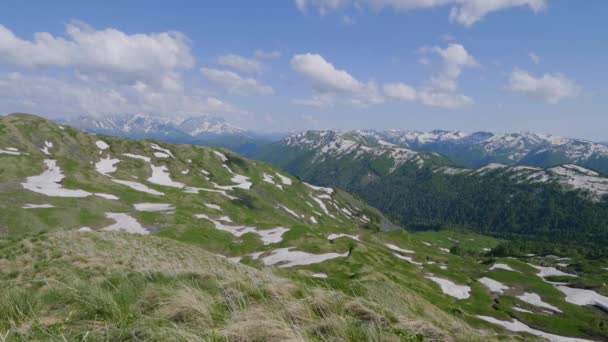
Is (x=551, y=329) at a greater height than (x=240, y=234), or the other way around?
(x=240, y=234)

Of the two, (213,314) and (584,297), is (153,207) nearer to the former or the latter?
(213,314)

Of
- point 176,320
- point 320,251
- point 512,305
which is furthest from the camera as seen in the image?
point 512,305

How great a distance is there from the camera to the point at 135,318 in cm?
694

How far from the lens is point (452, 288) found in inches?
3100

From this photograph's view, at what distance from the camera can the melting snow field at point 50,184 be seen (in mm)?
76688

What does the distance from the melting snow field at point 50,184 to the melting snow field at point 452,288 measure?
87035 mm

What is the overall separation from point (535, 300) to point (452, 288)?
2000 centimetres

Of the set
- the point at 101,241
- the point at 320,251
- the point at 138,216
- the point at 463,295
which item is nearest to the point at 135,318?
the point at 101,241

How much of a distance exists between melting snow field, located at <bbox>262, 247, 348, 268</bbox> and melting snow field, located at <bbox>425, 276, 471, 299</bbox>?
93.8ft

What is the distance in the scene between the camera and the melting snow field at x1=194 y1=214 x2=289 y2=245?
78.8 m

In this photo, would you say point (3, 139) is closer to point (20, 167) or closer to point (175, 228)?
point (20, 167)

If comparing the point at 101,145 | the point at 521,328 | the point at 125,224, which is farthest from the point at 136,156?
the point at 521,328

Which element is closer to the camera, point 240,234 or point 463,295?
point 463,295

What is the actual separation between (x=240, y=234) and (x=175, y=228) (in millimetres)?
16505
